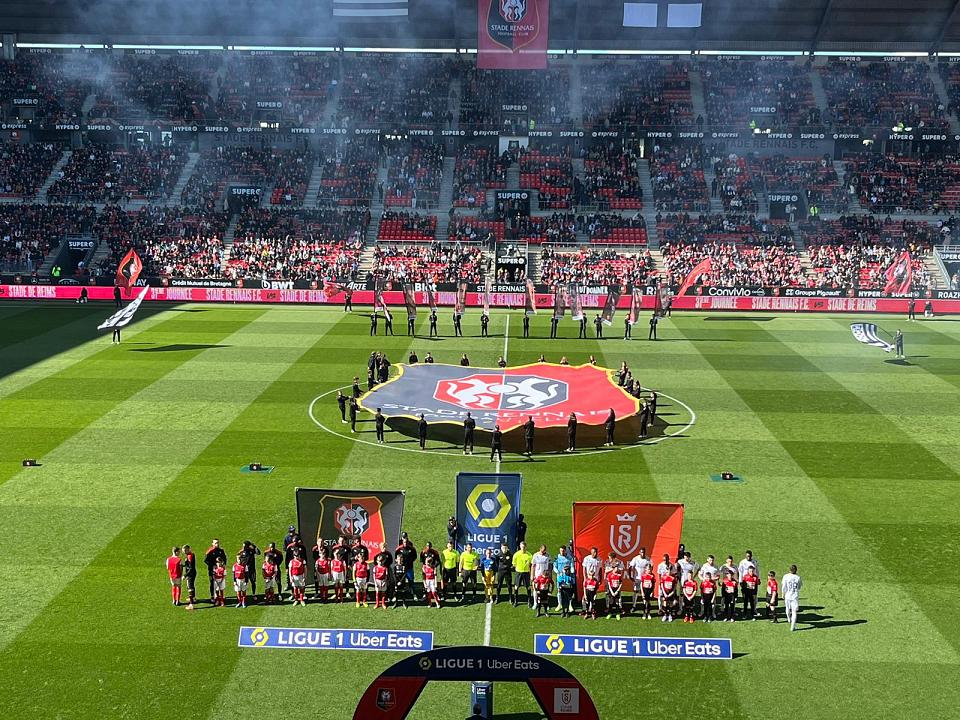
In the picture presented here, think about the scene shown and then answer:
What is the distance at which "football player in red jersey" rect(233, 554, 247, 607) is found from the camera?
20.1m

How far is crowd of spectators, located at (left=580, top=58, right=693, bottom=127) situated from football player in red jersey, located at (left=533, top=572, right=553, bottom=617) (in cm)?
6284

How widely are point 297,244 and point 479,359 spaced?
28.6 m

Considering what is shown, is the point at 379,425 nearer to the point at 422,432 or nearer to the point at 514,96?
the point at 422,432

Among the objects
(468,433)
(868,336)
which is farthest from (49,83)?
(868,336)

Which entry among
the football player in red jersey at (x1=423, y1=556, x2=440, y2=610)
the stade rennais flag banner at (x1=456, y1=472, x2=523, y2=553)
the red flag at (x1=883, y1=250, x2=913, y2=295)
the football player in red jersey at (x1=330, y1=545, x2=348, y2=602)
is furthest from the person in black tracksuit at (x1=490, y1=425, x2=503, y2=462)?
the red flag at (x1=883, y1=250, x2=913, y2=295)

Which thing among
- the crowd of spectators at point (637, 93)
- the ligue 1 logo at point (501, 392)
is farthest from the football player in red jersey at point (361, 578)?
the crowd of spectators at point (637, 93)

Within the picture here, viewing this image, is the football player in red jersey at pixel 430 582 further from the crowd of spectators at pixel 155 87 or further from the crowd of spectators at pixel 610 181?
the crowd of spectators at pixel 155 87

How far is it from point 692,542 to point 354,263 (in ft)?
154

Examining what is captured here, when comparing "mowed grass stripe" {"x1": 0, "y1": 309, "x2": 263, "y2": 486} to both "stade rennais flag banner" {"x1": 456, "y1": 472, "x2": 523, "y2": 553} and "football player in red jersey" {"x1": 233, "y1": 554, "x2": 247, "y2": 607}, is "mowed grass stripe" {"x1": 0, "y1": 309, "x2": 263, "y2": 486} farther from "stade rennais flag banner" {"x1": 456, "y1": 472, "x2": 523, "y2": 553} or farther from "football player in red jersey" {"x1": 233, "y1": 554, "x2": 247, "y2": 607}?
"stade rennais flag banner" {"x1": 456, "y1": 472, "x2": 523, "y2": 553}

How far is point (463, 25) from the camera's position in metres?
79.6

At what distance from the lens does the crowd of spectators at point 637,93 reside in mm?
79625

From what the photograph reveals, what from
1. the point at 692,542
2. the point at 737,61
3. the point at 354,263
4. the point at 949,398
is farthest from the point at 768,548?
the point at 737,61

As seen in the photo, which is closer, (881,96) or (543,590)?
(543,590)

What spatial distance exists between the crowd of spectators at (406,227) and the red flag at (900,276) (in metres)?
30.3
